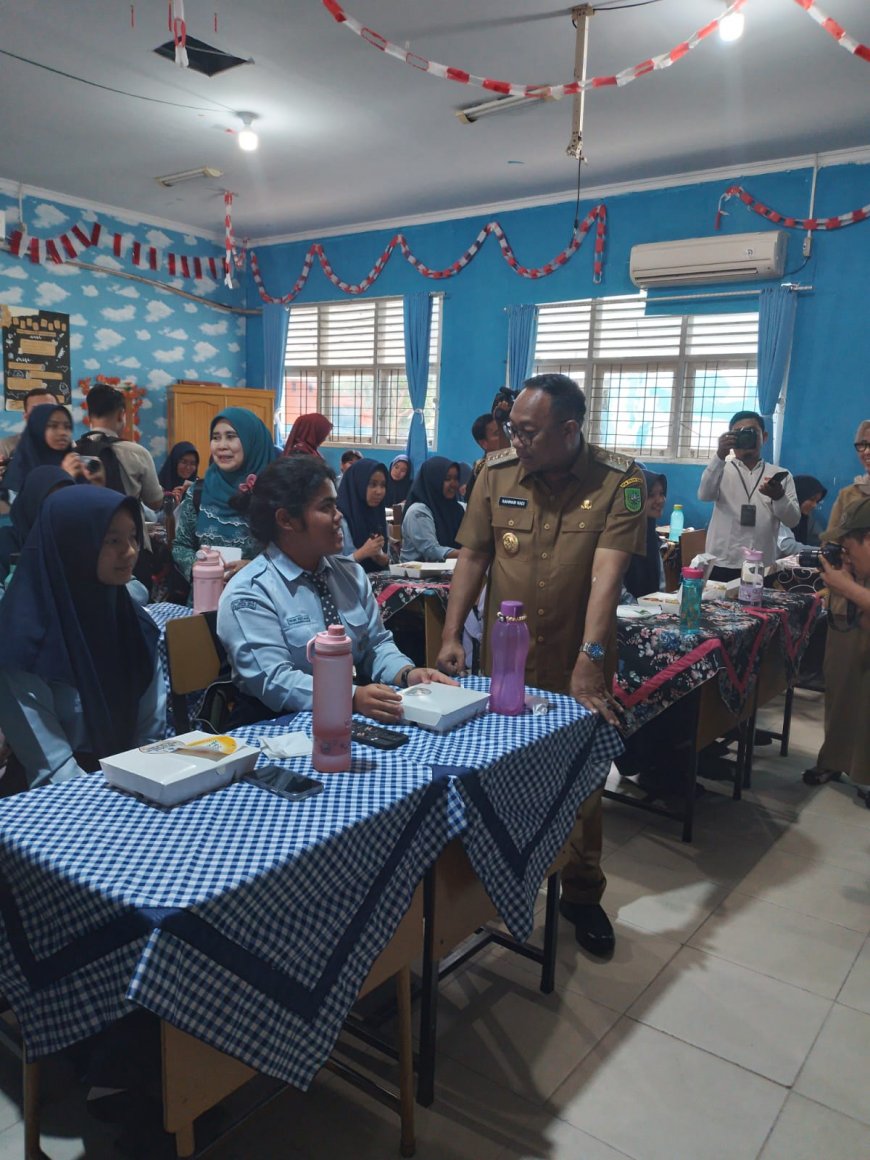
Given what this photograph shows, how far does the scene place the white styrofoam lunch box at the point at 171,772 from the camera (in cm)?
123

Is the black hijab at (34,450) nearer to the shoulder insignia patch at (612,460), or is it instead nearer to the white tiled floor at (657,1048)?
the shoulder insignia patch at (612,460)

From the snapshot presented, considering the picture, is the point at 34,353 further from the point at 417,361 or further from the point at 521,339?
the point at 521,339

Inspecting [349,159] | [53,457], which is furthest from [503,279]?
[53,457]

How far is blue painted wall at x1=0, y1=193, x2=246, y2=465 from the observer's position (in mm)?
7633

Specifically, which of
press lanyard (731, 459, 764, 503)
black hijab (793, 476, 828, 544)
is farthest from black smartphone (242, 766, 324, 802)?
black hijab (793, 476, 828, 544)

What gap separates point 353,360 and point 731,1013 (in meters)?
7.92

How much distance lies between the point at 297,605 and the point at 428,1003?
0.86 metres

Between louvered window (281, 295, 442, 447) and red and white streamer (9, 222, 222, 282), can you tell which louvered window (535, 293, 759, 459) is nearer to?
louvered window (281, 295, 442, 447)

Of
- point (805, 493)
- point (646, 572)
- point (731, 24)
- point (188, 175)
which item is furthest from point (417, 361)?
point (646, 572)

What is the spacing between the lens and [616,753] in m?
1.87

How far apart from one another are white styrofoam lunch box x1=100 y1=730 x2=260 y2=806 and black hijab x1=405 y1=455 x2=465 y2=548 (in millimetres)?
3060

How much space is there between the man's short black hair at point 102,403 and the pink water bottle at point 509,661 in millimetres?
2926

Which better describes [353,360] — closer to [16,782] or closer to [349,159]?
[349,159]

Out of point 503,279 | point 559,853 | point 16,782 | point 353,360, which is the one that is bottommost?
point 559,853
